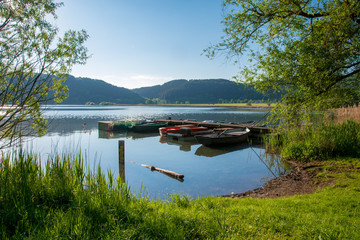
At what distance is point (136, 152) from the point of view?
1481cm

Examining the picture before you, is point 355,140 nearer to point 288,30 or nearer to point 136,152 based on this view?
point 288,30

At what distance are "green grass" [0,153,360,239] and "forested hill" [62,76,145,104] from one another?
162 m

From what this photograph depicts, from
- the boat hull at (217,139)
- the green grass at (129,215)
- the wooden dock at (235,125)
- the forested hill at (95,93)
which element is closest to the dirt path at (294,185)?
the green grass at (129,215)

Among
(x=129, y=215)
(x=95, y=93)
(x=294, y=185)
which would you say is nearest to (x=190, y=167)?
(x=294, y=185)

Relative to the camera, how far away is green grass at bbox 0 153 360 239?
3.09 meters

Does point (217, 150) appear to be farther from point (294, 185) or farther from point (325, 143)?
point (294, 185)

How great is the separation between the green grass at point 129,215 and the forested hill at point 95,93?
162 metres

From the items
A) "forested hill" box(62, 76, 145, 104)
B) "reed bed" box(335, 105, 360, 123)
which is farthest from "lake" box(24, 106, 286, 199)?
"forested hill" box(62, 76, 145, 104)

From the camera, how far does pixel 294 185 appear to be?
6961mm

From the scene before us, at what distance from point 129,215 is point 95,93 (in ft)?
601

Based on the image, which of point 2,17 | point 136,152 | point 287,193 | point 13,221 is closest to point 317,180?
point 287,193

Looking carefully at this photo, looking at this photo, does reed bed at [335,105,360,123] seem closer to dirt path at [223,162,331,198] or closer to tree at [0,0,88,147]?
dirt path at [223,162,331,198]

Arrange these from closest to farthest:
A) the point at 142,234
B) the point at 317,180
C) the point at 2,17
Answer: the point at 142,234 < the point at 2,17 < the point at 317,180

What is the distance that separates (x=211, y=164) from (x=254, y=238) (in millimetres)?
8416
